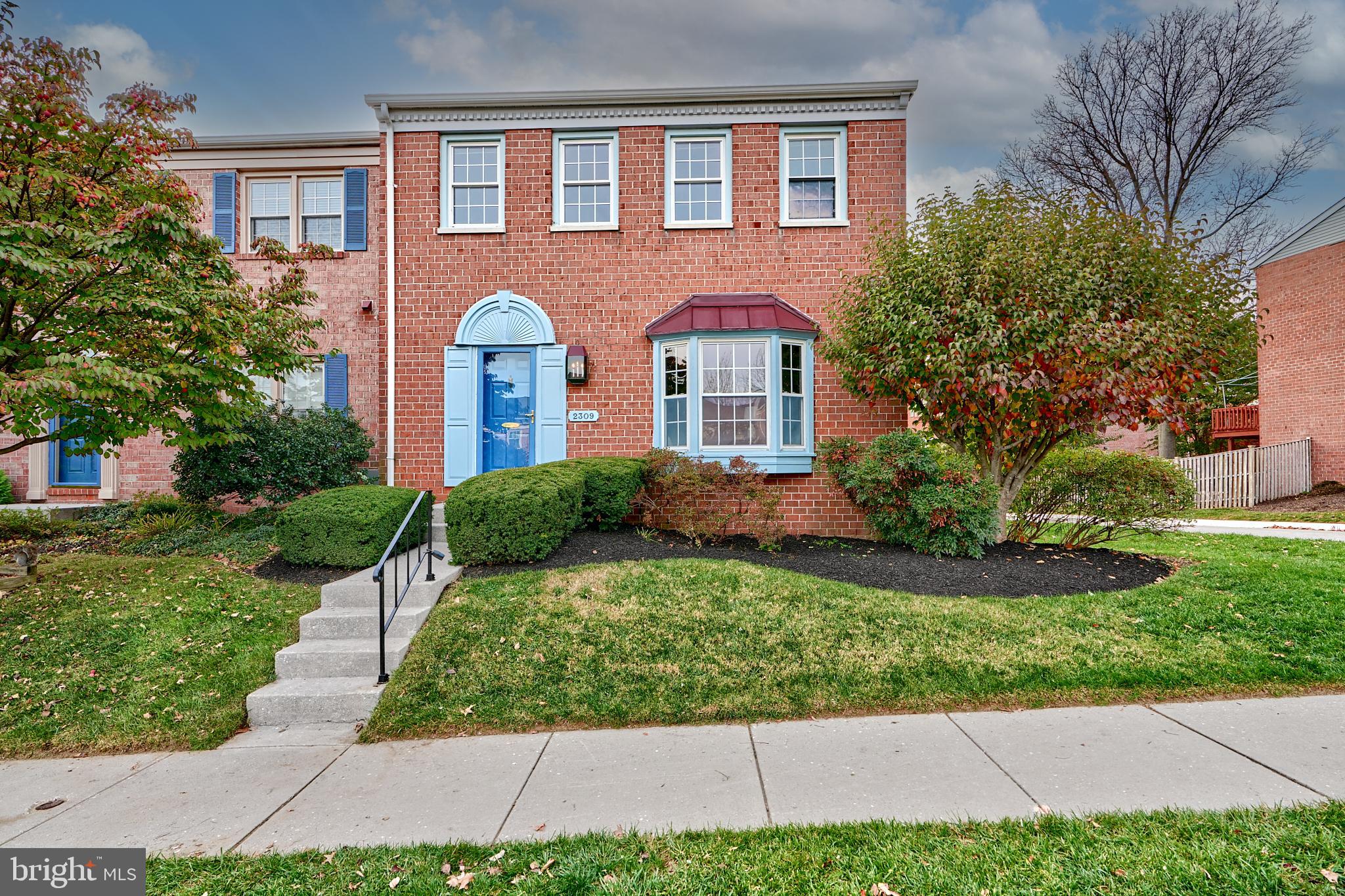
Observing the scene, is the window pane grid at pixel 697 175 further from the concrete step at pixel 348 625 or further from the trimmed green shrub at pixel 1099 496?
the concrete step at pixel 348 625

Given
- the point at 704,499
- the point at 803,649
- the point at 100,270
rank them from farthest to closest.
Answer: the point at 704,499 → the point at 100,270 → the point at 803,649

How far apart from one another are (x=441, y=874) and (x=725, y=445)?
7394 millimetres

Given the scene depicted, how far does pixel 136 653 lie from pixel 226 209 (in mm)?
9302

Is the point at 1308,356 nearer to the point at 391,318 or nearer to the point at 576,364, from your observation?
the point at 576,364

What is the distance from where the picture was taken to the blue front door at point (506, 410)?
1022cm

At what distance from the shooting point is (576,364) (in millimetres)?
9828

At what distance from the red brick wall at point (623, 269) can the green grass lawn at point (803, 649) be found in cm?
393

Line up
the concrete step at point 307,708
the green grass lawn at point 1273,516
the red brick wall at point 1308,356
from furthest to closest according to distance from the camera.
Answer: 1. the red brick wall at point 1308,356
2. the green grass lawn at point 1273,516
3. the concrete step at point 307,708

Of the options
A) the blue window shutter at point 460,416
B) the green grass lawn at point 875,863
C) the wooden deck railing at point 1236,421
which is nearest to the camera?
the green grass lawn at point 875,863

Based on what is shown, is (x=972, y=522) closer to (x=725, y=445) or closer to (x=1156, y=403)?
(x=1156, y=403)

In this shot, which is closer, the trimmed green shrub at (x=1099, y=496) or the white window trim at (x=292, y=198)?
the trimmed green shrub at (x=1099, y=496)

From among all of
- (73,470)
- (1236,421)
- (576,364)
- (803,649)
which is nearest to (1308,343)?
(1236,421)

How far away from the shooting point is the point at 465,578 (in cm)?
641

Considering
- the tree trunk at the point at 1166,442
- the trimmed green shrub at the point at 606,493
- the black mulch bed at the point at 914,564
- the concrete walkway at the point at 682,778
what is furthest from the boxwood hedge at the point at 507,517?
the tree trunk at the point at 1166,442
